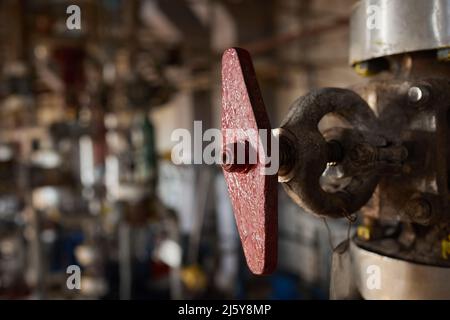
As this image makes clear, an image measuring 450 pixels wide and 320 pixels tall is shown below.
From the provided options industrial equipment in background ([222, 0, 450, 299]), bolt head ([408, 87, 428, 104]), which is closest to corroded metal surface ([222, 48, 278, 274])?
industrial equipment in background ([222, 0, 450, 299])

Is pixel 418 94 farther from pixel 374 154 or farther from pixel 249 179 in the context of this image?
pixel 249 179

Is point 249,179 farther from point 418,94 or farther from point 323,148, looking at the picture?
point 418,94

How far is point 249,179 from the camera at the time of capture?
400 mm

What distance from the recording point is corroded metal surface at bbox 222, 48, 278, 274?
1.26 feet

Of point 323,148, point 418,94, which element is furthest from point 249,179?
point 418,94

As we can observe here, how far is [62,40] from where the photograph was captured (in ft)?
7.39

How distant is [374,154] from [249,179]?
0.14m

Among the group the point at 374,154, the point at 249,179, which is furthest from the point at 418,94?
the point at 249,179

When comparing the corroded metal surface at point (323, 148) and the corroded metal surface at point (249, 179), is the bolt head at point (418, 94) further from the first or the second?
the corroded metal surface at point (249, 179)

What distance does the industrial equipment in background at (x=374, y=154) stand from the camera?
405 millimetres

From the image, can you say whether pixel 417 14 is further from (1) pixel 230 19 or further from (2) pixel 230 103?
(1) pixel 230 19

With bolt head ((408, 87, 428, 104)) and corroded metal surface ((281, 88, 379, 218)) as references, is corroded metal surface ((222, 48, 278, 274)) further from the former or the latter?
bolt head ((408, 87, 428, 104))

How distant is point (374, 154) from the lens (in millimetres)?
451

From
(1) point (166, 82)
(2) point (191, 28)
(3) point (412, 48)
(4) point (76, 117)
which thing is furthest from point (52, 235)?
(3) point (412, 48)
